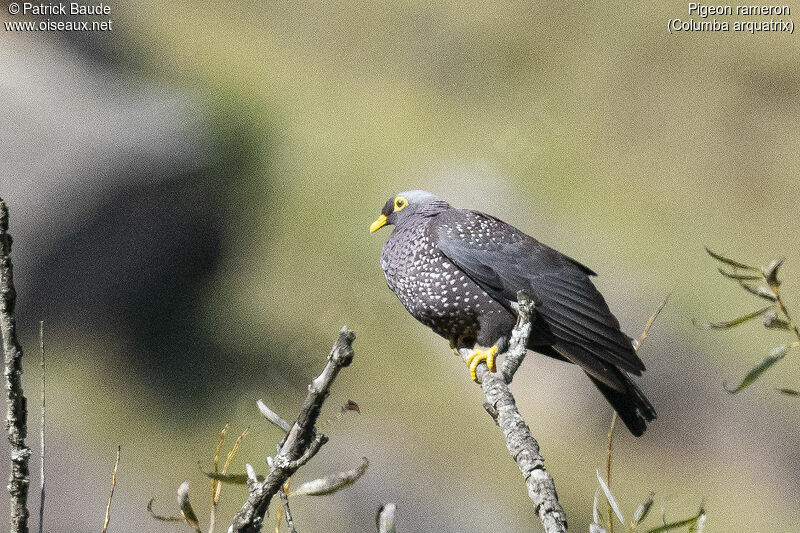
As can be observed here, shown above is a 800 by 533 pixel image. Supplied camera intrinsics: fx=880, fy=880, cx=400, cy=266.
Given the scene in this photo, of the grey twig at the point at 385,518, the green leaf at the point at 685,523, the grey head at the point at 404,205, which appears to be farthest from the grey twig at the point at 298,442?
the grey head at the point at 404,205

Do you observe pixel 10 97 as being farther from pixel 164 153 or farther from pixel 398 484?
pixel 398 484

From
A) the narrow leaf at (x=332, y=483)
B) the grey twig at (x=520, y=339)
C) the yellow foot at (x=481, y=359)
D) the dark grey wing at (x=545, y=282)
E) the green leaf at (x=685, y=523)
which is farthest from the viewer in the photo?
the yellow foot at (x=481, y=359)

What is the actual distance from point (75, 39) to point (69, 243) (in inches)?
71.5

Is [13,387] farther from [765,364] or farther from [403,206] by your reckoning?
[403,206]

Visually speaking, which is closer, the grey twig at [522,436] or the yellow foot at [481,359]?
the grey twig at [522,436]

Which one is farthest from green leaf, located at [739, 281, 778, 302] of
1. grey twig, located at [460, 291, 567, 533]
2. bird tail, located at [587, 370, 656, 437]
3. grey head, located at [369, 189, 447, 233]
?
grey head, located at [369, 189, 447, 233]

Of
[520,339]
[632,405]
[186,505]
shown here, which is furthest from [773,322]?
[632,405]

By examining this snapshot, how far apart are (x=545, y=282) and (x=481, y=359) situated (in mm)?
377

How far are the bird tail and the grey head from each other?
1.09 m

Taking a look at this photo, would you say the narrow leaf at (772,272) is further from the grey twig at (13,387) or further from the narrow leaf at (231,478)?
the grey twig at (13,387)

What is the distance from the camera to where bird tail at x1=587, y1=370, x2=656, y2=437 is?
314cm

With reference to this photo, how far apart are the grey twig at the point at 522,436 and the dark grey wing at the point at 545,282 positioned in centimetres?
46

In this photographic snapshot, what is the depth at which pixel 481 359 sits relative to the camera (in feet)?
10.8

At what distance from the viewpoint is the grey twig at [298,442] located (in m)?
1.28
